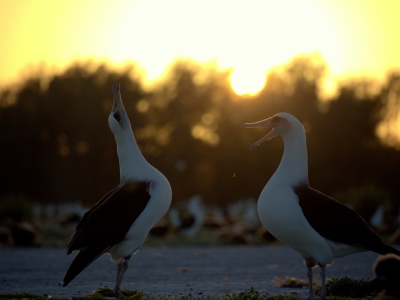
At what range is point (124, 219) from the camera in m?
8.02

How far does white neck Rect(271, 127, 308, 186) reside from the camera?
8.23 meters

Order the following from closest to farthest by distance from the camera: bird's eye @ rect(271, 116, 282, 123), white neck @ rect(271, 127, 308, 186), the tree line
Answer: white neck @ rect(271, 127, 308, 186)
bird's eye @ rect(271, 116, 282, 123)
the tree line

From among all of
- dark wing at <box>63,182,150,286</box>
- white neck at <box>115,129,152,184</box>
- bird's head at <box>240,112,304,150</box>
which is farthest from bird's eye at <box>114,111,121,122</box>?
bird's head at <box>240,112,304,150</box>

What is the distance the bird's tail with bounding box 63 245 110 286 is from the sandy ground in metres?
1.25

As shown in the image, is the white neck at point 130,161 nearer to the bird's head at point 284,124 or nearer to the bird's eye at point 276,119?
the bird's head at point 284,124

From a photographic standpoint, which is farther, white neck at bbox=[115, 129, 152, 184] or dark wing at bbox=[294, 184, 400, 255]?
white neck at bbox=[115, 129, 152, 184]

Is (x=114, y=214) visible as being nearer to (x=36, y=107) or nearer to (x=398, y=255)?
(x=398, y=255)

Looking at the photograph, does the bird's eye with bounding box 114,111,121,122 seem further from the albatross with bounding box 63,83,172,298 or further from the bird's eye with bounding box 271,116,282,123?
the bird's eye with bounding box 271,116,282,123

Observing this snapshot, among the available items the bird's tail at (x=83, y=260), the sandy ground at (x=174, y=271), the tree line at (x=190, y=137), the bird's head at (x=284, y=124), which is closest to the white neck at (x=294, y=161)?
the bird's head at (x=284, y=124)

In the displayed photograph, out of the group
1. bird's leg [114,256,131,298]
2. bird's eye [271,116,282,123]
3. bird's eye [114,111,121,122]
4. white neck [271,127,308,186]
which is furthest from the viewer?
bird's eye [114,111,121,122]

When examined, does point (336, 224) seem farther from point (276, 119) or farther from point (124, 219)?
point (124, 219)

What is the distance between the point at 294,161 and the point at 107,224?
2.72 meters

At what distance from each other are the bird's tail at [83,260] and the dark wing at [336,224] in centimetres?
274

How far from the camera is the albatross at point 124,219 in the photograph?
7.84m
